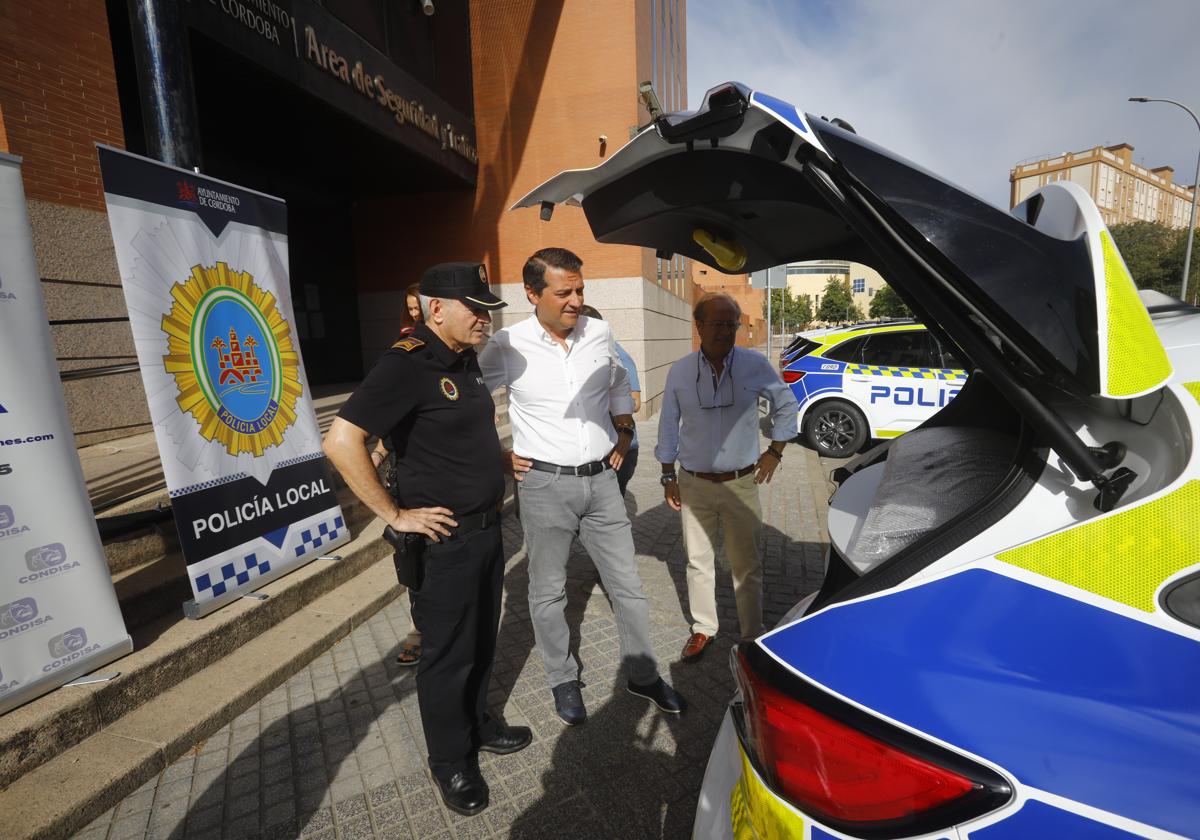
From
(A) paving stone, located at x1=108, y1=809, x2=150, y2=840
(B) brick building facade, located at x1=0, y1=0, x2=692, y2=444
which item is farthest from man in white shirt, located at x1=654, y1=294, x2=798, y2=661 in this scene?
(B) brick building facade, located at x1=0, y1=0, x2=692, y2=444

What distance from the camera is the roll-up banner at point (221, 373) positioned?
294cm

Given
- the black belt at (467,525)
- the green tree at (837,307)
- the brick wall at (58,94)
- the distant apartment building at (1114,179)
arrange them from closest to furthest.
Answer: the black belt at (467,525)
the brick wall at (58,94)
the green tree at (837,307)
the distant apartment building at (1114,179)

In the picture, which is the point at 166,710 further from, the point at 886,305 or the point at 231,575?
the point at 886,305

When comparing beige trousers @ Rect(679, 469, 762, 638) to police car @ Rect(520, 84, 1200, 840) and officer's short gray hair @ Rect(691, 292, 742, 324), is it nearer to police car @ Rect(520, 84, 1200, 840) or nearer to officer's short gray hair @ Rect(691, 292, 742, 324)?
officer's short gray hair @ Rect(691, 292, 742, 324)

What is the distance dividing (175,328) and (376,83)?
21.1 ft

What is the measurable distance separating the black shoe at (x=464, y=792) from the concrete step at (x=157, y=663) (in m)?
1.27

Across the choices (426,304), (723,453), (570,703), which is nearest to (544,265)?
(426,304)

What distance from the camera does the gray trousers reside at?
8.76 ft

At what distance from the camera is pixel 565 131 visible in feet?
35.9

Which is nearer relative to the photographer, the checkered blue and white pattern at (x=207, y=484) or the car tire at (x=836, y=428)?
the checkered blue and white pattern at (x=207, y=484)

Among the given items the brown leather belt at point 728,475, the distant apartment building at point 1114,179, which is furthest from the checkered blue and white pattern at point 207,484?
the distant apartment building at point 1114,179

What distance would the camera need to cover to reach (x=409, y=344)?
2.16 metres

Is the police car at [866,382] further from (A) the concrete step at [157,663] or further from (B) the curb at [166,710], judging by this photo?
(B) the curb at [166,710]

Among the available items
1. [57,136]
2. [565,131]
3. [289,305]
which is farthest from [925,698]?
[565,131]
